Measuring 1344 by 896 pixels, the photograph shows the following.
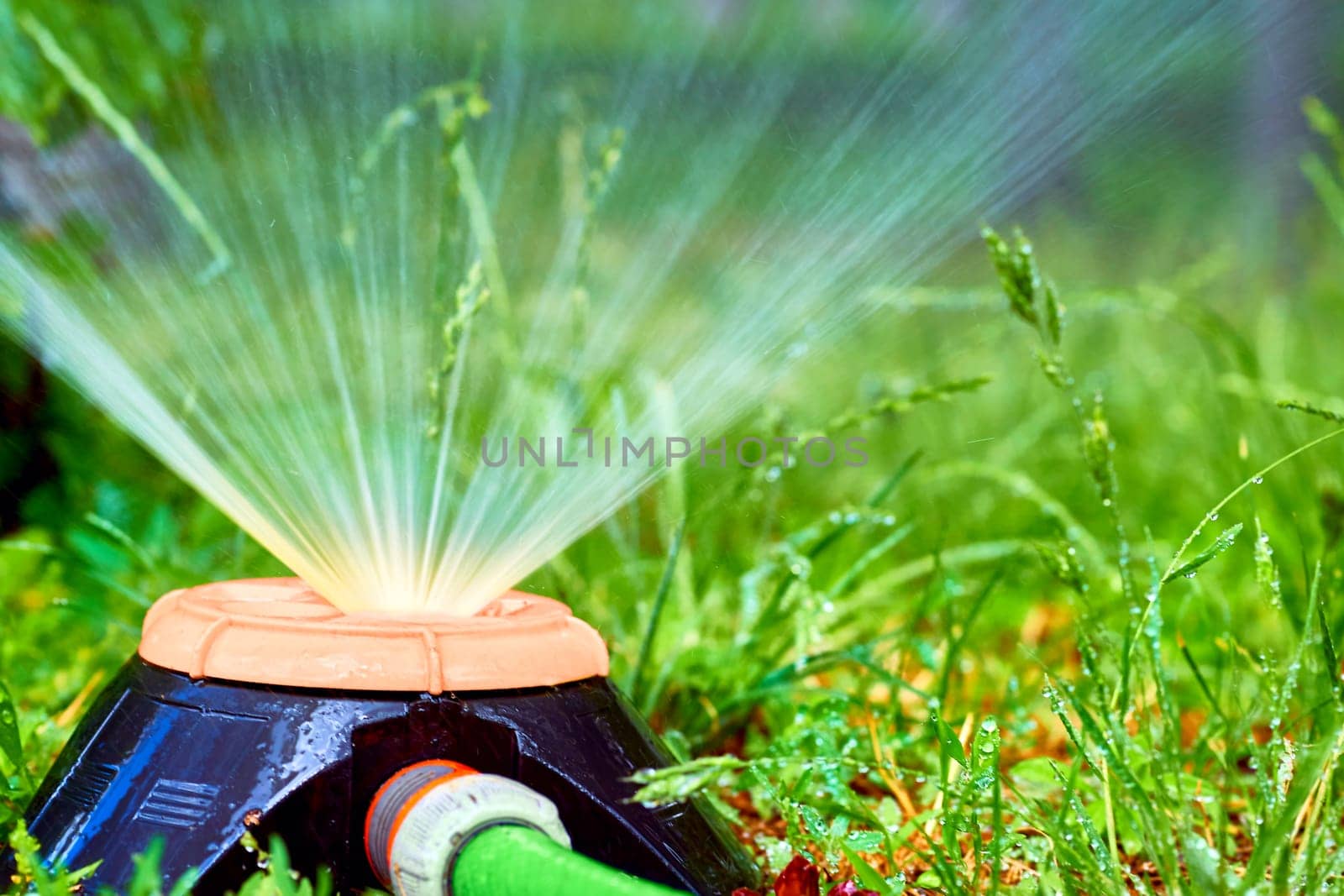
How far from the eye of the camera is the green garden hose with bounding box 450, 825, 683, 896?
2.94 feet

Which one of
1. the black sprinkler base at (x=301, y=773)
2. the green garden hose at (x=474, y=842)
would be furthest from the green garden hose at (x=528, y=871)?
the black sprinkler base at (x=301, y=773)

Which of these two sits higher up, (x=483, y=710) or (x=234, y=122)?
(x=234, y=122)

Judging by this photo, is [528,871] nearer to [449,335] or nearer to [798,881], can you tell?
[798,881]

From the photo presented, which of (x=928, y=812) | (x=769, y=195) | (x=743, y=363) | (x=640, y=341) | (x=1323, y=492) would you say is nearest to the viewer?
(x=928, y=812)

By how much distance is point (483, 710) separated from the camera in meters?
1.06

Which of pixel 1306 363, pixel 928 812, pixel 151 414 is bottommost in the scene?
pixel 928 812

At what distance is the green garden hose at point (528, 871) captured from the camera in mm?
895

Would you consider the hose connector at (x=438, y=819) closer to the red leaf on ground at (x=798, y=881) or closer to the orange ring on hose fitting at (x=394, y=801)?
the orange ring on hose fitting at (x=394, y=801)

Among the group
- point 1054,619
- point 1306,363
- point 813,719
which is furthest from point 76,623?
point 1306,363

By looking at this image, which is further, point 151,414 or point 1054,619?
point 1054,619

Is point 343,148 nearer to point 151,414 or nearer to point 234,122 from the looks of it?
point 234,122

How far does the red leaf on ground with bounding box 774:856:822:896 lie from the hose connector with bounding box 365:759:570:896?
0.58 feet

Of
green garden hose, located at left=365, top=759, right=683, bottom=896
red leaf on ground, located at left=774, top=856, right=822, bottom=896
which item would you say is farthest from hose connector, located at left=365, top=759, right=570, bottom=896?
red leaf on ground, located at left=774, top=856, right=822, bottom=896

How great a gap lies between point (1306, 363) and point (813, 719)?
2.54 metres
